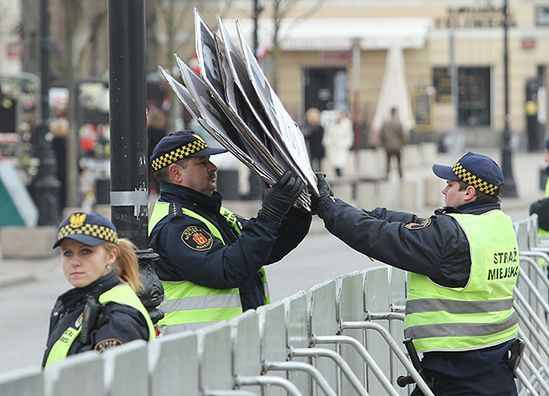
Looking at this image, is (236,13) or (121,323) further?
(236,13)

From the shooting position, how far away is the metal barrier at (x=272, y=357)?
4387 millimetres

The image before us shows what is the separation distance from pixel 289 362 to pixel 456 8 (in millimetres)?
51819

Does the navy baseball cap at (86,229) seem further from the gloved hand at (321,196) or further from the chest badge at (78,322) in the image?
the gloved hand at (321,196)

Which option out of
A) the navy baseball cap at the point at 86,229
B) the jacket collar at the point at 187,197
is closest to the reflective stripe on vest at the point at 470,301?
the jacket collar at the point at 187,197

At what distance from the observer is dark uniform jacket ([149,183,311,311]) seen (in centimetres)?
660

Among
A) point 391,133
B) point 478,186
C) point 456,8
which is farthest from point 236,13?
point 478,186

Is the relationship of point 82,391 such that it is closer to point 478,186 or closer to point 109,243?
point 109,243

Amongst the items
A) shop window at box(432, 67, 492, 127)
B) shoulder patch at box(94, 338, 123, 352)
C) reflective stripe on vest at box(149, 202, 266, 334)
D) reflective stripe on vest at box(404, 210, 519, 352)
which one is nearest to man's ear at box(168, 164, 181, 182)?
reflective stripe on vest at box(149, 202, 266, 334)

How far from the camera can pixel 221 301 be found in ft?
22.5

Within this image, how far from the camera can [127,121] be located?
732 centimetres

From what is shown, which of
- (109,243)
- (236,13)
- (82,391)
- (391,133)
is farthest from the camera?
(236,13)

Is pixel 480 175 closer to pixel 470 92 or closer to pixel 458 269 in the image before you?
pixel 458 269

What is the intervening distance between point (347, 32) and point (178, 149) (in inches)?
1861

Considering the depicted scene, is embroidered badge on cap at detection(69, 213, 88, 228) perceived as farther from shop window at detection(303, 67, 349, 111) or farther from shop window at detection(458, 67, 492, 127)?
shop window at detection(458, 67, 492, 127)
